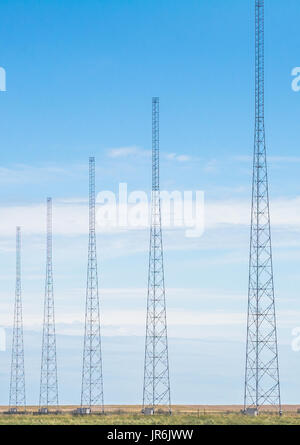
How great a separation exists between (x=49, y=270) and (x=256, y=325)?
1068 inches

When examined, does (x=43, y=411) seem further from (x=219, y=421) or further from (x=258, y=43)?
(x=258, y=43)

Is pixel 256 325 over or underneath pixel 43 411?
over

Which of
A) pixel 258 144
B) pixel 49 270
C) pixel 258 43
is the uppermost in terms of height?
pixel 258 43

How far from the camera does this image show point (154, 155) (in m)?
97.8

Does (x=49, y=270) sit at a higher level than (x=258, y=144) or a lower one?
lower
